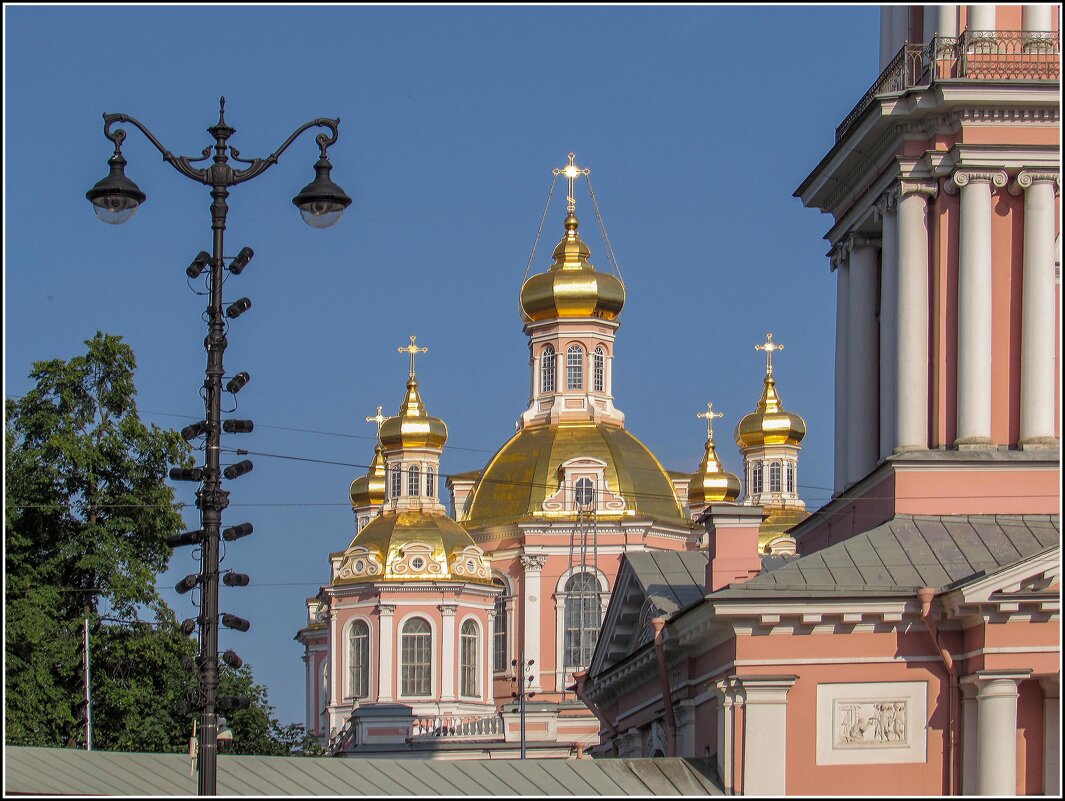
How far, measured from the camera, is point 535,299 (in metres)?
79.1

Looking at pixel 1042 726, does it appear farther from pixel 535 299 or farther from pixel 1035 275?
pixel 535 299

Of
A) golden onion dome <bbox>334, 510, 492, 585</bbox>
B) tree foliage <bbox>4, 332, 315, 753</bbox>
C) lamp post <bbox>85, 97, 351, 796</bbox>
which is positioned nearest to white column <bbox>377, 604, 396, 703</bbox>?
golden onion dome <bbox>334, 510, 492, 585</bbox>

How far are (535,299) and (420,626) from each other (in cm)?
1111

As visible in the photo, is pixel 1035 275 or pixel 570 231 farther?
pixel 570 231

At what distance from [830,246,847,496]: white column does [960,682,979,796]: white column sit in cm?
614

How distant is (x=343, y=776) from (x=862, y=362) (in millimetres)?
9330

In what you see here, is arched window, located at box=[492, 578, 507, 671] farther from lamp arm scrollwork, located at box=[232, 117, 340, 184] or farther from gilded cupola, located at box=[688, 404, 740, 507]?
lamp arm scrollwork, located at box=[232, 117, 340, 184]

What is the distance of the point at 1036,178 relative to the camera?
98.7 ft

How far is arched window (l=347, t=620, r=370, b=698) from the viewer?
74500 millimetres

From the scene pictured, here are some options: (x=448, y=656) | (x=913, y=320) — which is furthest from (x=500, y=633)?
(x=913, y=320)

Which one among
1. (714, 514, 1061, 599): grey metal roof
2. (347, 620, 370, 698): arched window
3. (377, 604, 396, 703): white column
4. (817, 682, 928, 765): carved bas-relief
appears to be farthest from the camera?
(347, 620, 370, 698): arched window

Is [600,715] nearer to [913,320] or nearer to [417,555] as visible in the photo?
[913,320]

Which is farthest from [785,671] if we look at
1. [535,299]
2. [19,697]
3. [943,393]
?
[535,299]

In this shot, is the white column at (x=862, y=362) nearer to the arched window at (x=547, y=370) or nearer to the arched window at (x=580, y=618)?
the arched window at (x=580, y=618)
